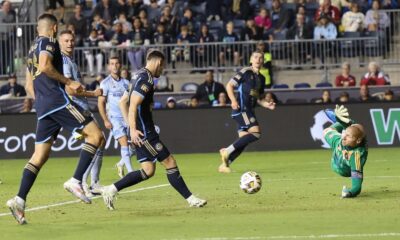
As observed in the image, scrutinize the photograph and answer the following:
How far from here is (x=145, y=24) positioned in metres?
32.2

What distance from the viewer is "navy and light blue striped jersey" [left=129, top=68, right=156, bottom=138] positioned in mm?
13031

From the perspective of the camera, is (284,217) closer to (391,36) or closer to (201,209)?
(201,209)

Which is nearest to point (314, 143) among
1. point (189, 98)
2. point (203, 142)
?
point (203, 142)

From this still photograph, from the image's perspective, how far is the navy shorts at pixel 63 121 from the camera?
12.4 meters

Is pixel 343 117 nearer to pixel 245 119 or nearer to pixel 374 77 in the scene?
pixel 245 119

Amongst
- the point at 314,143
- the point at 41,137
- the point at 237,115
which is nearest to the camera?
the point at 41,137

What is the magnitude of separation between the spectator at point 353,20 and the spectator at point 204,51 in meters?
4.16

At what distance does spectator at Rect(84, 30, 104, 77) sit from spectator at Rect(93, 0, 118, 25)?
4.09 feet

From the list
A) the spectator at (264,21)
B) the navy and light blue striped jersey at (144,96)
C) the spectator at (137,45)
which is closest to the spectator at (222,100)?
the spectator at (137,45)

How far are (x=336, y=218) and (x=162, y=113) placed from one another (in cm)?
1522

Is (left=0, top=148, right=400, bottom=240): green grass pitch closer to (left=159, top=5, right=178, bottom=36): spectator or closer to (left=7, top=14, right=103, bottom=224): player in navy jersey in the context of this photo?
(left=7, top=14, right=103, bottom=224): player in navy jersey

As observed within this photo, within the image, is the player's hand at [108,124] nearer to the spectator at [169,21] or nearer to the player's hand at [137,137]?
the player's hand at [137,137]

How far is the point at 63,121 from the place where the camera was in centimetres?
1244

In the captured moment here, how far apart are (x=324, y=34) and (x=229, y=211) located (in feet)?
63.0
